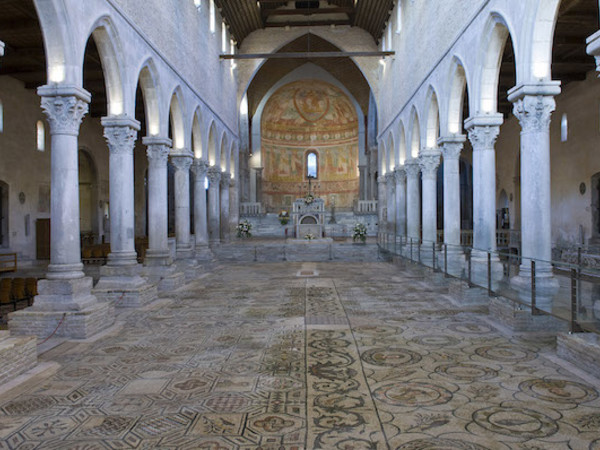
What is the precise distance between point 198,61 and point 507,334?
16.6 m

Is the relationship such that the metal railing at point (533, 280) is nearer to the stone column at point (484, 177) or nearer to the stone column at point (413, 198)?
the stone column at point (484, 177)

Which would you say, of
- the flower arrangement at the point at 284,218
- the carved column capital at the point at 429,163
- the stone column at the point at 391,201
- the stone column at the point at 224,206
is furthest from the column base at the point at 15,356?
the flower arrangement at the point at 284,218

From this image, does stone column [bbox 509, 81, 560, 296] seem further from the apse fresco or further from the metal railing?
the apse fresco

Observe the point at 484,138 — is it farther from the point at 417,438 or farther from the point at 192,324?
the point at 417,438

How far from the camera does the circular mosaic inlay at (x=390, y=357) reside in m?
6.56

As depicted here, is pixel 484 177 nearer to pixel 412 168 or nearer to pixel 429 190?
pixel 429 190

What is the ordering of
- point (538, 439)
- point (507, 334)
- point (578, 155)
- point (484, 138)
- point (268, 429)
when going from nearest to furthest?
point (538, 439)
point (268, 429)
point (507, 334)
point (484, 138)
point (578, 155)

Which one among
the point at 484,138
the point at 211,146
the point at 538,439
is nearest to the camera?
the point at 538,439

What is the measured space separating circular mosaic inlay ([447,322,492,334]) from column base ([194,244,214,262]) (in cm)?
1258

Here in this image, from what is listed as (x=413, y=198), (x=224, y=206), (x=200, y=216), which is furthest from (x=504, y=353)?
(x=224, y=206)

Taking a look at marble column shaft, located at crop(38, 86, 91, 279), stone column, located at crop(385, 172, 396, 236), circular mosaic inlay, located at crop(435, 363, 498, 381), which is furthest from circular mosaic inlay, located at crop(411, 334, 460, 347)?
stone column, located at crop(385, 172, 396, 236)

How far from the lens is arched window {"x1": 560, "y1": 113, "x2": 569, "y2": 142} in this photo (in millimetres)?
20569

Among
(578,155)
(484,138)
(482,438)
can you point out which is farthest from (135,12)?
(578,155)

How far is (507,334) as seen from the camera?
7.94m
